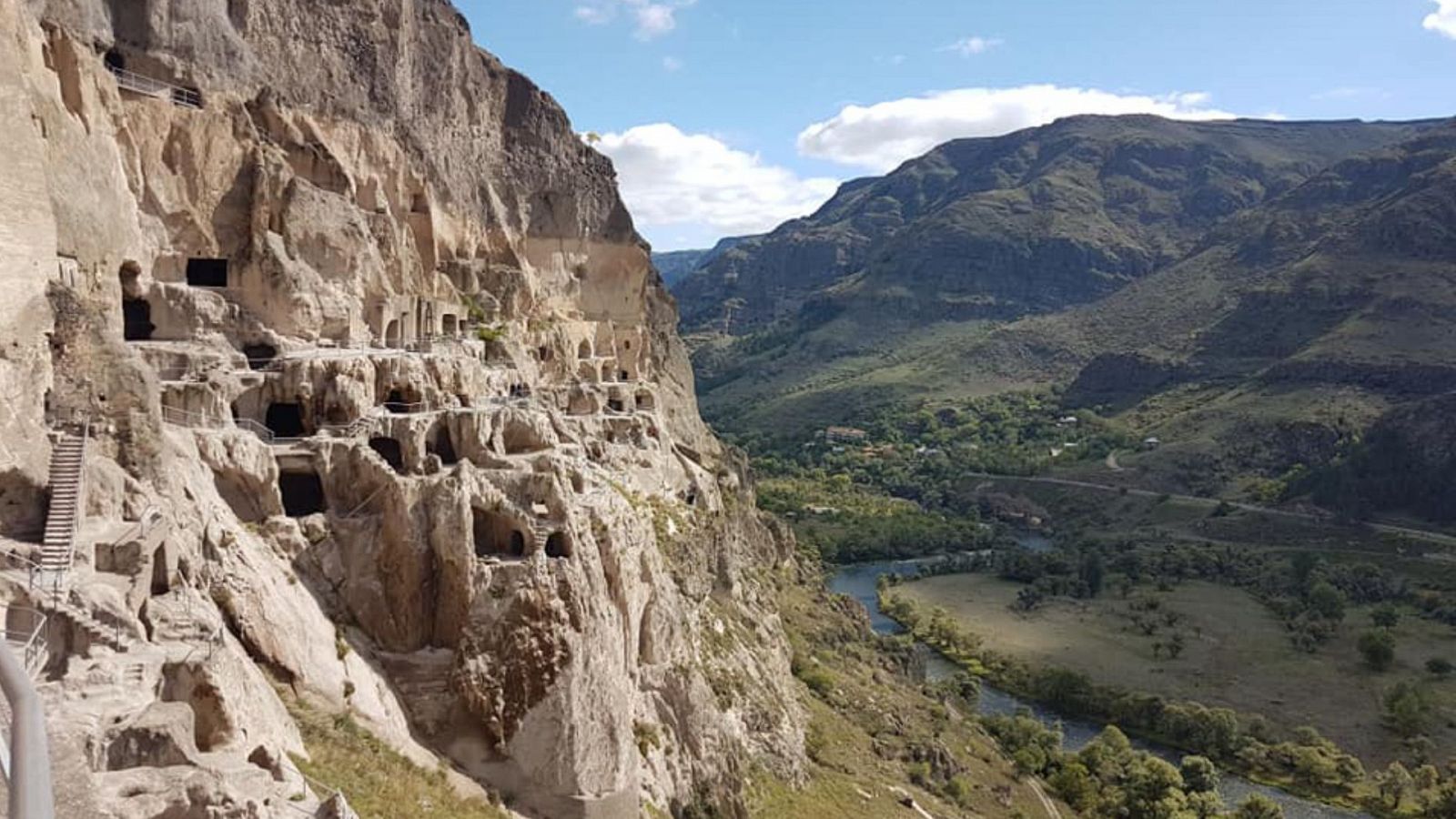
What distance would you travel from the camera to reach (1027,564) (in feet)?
349

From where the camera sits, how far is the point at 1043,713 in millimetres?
71062

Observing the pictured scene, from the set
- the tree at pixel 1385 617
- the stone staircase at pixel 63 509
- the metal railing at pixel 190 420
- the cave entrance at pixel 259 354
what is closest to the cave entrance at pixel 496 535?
the metal railing at pixel 190 420

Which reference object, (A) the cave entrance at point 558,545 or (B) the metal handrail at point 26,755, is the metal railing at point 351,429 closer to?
(A) the cave entrance at point 558,545

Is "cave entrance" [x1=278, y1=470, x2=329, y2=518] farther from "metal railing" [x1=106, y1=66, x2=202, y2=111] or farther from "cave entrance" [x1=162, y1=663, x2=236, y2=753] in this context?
"metal railing" [x1=106, y1=66, x2=202, y2=111]

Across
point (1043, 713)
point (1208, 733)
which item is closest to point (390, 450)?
point (1208, 733)

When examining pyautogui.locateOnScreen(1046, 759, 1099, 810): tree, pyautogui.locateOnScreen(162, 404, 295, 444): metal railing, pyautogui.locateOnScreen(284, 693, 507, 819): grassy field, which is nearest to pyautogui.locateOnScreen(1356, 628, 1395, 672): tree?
pyautogui.locateOnScreen(1046, 759, 1099, 810): tree

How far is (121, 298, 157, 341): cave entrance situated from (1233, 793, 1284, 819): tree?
52690mm

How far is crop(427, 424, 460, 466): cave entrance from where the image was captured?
99.7ft

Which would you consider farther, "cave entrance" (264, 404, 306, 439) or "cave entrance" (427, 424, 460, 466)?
→ "cave entrance" (427, 424, 460, 466)

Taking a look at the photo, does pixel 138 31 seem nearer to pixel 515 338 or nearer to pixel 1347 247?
pixel 515 338

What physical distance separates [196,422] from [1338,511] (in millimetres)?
126527

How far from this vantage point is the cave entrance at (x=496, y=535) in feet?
91.2

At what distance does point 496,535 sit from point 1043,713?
55.1 m

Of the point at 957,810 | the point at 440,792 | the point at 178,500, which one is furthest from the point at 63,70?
the point at 957,810
